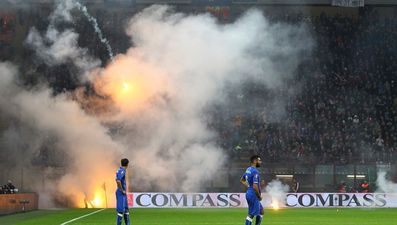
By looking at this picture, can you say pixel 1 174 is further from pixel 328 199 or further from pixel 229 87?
pixel 328 199

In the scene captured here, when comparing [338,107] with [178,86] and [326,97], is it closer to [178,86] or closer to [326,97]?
[326,97]

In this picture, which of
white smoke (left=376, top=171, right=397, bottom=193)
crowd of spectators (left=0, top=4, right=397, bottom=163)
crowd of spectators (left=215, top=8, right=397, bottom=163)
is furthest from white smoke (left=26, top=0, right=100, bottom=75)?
white smoke (left=376, top=171, right=397, bottom=193)

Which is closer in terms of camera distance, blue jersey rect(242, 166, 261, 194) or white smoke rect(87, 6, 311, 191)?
blue jersey rect(242, 166, 261, 194)

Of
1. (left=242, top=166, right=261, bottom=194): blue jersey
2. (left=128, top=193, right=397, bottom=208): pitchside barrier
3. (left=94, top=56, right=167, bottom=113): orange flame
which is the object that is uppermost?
(left=94, top=56, right=167, bottom=113): orange flame

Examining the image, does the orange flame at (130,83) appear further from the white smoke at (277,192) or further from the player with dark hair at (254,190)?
the player with dark hair at (254,190)

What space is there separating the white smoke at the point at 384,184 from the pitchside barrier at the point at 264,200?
1.37m

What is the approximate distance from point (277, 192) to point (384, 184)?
606 cm

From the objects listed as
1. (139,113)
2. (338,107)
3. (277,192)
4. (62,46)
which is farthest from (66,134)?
(338,107)

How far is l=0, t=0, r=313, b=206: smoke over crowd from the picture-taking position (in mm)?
33031

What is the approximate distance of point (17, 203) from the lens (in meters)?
29.3

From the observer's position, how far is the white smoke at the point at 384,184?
35.2 metres

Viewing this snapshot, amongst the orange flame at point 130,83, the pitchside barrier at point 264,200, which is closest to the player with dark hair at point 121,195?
the pitchside barrier at point 264,200

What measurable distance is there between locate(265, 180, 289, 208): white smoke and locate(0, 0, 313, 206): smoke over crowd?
2899 mm

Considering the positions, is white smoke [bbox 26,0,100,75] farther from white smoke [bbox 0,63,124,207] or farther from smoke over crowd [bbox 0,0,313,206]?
white smoke [bbox 0,63,124,207]
